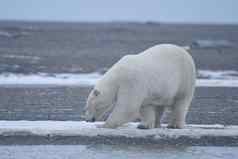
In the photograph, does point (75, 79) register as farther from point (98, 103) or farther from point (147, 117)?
point (98, 103)

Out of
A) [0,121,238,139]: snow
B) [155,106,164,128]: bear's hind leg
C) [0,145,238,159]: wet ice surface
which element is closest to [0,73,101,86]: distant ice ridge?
[155,106,164,128]: bear's hind leg

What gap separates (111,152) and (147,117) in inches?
71.8

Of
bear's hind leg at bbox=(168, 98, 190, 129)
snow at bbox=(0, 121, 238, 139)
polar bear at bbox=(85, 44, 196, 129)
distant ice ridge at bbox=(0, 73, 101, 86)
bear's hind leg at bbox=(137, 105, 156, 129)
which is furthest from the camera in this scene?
distant ice ridge at bbox=(0, 73, 101, 86)

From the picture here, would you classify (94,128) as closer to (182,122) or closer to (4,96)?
(182,122)

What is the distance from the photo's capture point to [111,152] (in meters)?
11.2

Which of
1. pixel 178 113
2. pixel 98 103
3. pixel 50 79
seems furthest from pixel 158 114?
pixel 50 79

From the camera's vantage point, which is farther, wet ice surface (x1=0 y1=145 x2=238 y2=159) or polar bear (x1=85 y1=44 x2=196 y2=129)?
polar bear (x1=85 y1=44 x2=196 y2=129)

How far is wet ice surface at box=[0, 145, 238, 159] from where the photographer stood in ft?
35.9

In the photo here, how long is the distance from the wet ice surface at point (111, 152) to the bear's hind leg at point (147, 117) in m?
1.17

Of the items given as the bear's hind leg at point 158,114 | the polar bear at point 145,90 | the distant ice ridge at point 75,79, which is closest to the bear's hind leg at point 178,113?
the polar bear at point 145,90

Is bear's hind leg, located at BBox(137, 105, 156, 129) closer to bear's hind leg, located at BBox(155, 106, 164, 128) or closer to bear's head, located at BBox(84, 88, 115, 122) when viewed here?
bear's hind leg, located at BBox(155, 106, 164, 128)

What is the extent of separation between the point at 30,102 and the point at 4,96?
69.5 inches

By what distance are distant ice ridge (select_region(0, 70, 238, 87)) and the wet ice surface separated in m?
11.6

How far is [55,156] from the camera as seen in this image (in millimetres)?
10867
